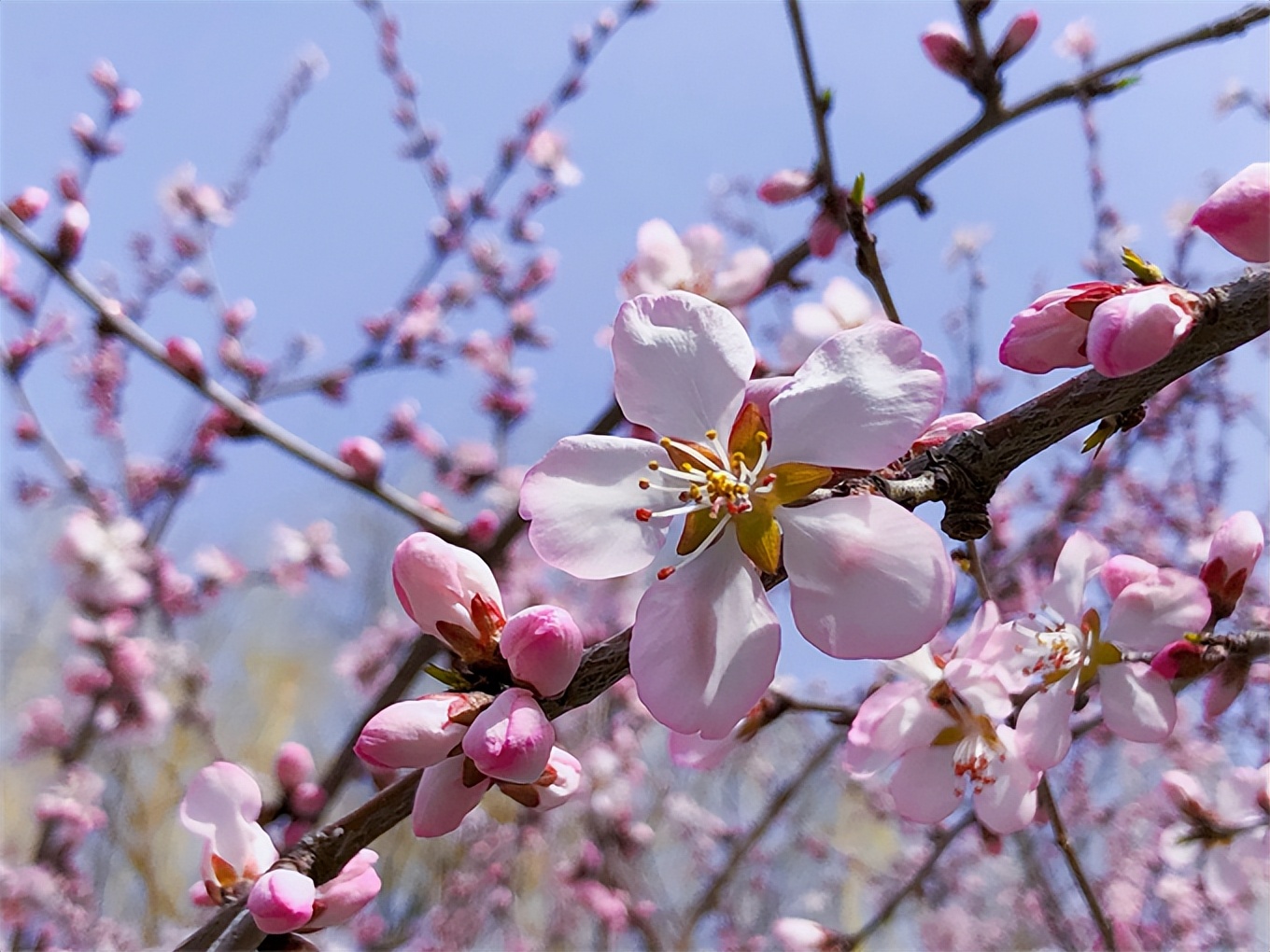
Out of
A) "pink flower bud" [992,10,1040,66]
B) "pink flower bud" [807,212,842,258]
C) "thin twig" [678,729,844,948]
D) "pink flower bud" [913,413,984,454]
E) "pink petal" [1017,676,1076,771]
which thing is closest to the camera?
"pink flower bud" [913,413,984,454]

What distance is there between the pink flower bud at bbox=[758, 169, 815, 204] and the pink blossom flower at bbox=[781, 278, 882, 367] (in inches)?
7.7

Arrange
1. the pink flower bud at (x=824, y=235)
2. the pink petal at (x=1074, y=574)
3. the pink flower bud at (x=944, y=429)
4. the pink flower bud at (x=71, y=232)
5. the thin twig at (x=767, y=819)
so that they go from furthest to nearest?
the thin twig at (x=767, y=819), the pink flower bud at (x=71, y=232), the pink flower bud at (x=824, y=235), the pink petal at (x=1074, y=574), the pink flower bud at (x=944, y=429)

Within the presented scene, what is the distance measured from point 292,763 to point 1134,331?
4.19 feet

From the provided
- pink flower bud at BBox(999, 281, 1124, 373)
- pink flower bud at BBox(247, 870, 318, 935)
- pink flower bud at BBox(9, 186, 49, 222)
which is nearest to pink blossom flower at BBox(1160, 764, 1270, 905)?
pink flower bud at BBox(999, 281, 1124, 373)

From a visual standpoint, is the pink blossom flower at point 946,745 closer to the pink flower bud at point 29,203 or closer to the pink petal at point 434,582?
the pink petal at point 434,582

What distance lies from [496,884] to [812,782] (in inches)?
71.1

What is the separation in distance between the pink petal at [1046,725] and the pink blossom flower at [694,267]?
93cm

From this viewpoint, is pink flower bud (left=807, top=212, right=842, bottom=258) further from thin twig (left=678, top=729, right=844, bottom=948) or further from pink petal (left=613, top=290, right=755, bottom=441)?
thin twig (left=678, top=729, right=844, bottom=948)

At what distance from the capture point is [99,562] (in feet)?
9.05

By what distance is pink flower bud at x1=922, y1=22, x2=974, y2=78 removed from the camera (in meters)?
1.28

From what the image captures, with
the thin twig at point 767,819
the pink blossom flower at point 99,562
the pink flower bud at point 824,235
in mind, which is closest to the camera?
the pink flower bud at point 824,235

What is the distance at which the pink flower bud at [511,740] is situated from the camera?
1.98 feet

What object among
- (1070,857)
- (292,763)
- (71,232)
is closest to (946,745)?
(1070,857)

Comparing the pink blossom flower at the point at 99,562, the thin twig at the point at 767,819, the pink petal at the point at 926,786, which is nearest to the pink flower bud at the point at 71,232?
the pink blossom flower at the point at 99,562
